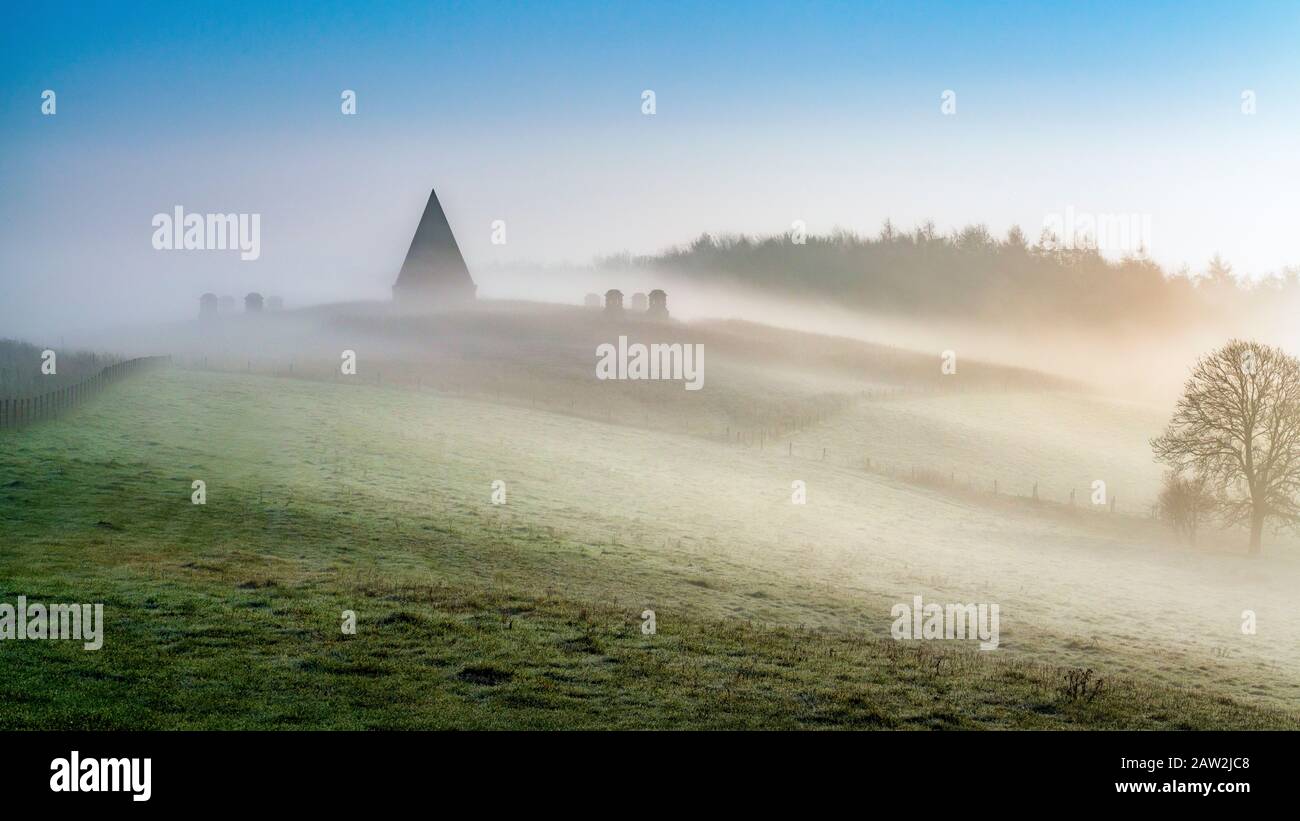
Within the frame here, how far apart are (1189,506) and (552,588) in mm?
32654

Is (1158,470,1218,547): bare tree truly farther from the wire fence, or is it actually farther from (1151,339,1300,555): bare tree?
the wire fence

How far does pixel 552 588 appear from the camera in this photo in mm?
22031

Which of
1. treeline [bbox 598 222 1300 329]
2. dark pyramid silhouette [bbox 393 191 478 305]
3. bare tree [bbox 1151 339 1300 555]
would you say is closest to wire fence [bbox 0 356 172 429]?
dark pyramid silhouette [bbox 393 191 478 305]

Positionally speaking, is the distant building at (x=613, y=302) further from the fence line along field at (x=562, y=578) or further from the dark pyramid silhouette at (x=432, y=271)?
the fence line along field at (x=562, y=578)

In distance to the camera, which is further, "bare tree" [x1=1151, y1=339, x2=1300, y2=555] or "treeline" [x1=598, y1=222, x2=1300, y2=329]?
"treeline" [x1=598, y1=222, x2=1300, y2=329]

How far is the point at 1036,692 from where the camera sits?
16031mm

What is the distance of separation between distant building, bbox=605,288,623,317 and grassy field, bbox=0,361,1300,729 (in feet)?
159

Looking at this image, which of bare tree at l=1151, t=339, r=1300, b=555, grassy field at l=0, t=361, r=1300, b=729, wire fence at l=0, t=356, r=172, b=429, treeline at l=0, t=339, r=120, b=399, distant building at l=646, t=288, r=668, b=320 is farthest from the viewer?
distant building at l=646, t=288, r=668, b=320

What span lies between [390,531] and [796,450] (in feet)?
98.9

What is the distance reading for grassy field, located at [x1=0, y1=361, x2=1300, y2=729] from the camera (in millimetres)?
14352

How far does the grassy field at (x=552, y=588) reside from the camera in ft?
47.1

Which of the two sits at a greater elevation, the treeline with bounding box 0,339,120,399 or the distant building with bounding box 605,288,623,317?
the distant building with bounding box 605,288,623,317

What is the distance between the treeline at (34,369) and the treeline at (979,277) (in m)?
89.7

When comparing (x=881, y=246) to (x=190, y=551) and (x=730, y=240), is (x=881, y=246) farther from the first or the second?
(x=190, y=551)
